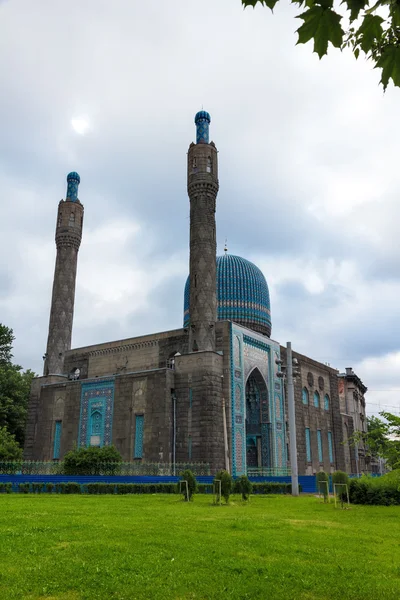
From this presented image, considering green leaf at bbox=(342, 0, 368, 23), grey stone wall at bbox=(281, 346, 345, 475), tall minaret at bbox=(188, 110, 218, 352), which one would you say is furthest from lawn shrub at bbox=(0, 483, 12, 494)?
green leaf at bbox=(342, 0, 368, 23)

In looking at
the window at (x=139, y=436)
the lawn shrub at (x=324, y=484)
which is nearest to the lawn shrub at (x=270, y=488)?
the lawn shrub at (x=324, y=484)

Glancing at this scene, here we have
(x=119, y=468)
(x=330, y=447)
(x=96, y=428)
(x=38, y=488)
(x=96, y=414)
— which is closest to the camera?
(x=38, y=488)

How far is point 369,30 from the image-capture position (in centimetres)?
308

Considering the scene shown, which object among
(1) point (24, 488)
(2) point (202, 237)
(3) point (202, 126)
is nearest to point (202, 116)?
(3) point (202, 126)

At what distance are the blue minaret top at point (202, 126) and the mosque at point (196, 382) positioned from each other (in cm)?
6

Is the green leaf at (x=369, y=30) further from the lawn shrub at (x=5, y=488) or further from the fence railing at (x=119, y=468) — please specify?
the fence railing at (x=119, y=468)

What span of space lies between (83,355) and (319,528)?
2760 centimetres

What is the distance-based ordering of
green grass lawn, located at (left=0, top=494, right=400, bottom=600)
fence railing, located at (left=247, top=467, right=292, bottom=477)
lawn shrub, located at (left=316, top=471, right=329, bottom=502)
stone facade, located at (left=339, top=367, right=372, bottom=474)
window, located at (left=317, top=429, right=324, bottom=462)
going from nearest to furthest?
1. green grass lawn, located at (left=0, top=494, right=400, bottom=600)
2. lawn shrub, located at (left=316, top=471, right=329, bottom=502)
3. fence railing, located at (left=247, top=467, right=292, bottom=477)
4. window, located at (left=317, top=429, right=324, bottom=462)
5. stone facade, located at (left=339, top=367, right=372, bottom=474)

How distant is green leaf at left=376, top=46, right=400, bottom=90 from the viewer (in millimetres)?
3064

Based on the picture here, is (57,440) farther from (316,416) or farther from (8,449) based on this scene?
(316,416)

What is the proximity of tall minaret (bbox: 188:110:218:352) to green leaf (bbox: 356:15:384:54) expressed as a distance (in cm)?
2517

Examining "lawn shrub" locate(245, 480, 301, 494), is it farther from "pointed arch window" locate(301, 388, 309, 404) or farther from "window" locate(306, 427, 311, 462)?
"pointed arch window" locate(301, 388, 309, 404)

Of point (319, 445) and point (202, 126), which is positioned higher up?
point (202, 126)

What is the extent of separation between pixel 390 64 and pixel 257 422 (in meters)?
30.7
